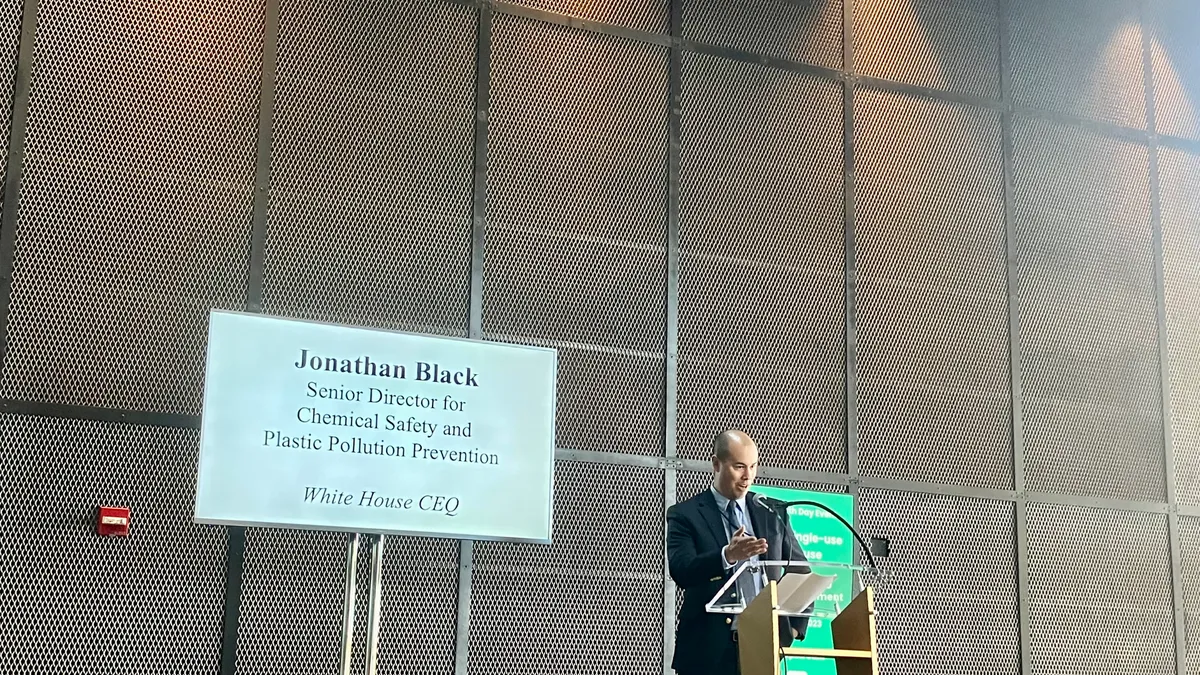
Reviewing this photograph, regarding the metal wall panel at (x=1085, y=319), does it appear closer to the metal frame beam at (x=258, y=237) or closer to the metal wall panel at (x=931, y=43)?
the metal wall panel at (x=931, y=43)

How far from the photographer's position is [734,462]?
5.49 m

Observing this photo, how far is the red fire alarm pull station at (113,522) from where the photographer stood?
6215mm

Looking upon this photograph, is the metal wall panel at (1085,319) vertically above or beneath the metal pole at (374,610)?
above

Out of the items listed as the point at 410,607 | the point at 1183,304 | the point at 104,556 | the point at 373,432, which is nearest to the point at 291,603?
the point at 410,607

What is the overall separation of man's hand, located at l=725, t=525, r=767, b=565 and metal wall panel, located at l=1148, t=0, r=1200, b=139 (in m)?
6.02

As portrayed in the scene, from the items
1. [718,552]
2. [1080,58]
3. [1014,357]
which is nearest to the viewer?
[718,552]

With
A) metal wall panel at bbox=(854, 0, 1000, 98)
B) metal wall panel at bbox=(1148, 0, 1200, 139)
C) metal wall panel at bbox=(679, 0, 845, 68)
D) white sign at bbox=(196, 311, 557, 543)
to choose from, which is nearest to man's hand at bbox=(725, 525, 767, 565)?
white sign at bbox=(196, 311, 557, 543)

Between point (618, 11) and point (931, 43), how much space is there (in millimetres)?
2165

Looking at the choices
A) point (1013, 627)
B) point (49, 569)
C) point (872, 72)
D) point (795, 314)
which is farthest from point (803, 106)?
point (49, 569)

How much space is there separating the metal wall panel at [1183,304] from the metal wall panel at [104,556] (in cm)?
589

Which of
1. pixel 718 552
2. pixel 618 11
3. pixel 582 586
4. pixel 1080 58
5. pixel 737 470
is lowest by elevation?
pixel 582 586

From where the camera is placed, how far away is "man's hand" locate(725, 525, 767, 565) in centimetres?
479

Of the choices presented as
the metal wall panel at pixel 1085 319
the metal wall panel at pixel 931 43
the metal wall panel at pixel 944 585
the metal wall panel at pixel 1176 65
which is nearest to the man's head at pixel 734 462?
the metal wall panel at pixel 944 585

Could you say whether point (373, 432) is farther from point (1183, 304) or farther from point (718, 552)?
point (1183, 304)
